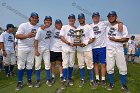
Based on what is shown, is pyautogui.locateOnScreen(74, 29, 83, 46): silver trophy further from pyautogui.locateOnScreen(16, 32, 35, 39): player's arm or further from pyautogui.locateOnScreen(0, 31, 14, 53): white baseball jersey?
pyautogui.locateOnScreen(0, 31, 14, 53): white baseball jersey

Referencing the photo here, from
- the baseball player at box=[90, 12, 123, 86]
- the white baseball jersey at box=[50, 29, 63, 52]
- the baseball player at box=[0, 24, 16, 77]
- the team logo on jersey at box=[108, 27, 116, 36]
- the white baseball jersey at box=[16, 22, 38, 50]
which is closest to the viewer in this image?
the team logo on jersey at box=[108, 27, 116, 36]

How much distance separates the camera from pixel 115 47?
9.83 meters

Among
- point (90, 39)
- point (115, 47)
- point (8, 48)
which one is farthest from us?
point (8, 48)

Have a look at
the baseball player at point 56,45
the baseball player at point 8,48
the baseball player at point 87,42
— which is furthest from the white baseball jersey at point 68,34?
the baseball player at point 8,48

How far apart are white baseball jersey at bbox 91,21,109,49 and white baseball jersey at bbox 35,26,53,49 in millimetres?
1600

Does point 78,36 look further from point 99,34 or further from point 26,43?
point 26,43

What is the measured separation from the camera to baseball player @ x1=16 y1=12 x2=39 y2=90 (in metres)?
10.1

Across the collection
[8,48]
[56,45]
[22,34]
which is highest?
[22,34]

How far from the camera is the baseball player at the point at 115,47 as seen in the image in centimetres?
973

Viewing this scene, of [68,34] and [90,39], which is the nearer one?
[90,39]

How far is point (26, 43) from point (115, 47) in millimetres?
3061

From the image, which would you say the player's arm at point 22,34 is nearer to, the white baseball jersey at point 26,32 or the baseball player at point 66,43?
the white baseball jersey at point 26,32

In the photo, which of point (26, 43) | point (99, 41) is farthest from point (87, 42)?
point (26, 43)

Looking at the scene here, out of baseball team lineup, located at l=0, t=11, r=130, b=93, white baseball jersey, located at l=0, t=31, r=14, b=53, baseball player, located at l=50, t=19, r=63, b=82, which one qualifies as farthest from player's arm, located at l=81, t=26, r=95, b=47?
white baseball jersey, located at l=0, t=31, r=14, b=53
